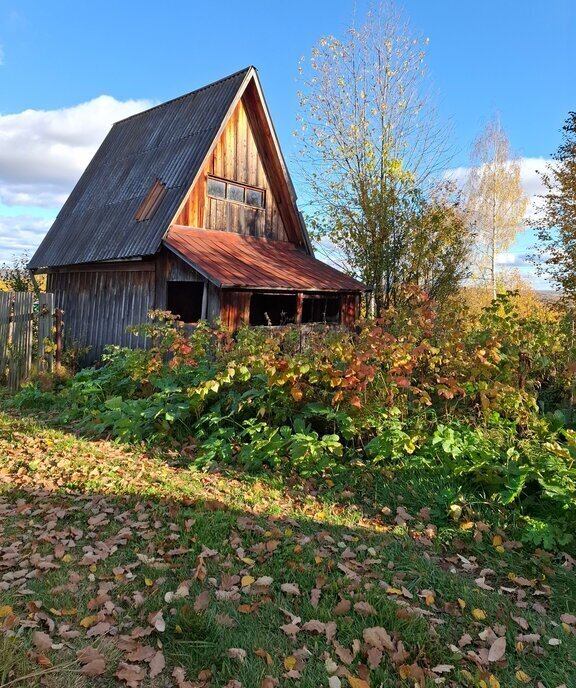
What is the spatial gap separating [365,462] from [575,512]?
2.00 metres

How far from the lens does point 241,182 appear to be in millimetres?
13977

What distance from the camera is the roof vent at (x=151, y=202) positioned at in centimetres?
1268

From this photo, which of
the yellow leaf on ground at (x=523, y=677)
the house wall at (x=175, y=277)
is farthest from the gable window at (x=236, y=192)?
the yellow leaf on ground at (x=523, y=677)

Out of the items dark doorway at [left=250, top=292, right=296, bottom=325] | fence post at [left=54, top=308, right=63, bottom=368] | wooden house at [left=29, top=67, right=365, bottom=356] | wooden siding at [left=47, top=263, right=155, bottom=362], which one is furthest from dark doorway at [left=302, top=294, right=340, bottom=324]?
fence post at [left=54, top=308, right=63, bottom=368]

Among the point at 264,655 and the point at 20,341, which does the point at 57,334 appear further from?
the point at 264,655

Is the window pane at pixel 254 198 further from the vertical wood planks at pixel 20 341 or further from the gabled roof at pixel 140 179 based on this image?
the vertical wood planks at pixel 20 341

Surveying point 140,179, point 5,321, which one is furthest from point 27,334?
point 140,179

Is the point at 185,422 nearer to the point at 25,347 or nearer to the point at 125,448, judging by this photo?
the point at 125,448

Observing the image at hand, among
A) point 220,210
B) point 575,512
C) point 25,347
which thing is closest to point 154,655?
point 575,512

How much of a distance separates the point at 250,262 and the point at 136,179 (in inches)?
196

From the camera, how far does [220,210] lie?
13461 mm

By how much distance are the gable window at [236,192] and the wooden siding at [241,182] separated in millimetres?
120

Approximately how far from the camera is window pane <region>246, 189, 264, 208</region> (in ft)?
47.0

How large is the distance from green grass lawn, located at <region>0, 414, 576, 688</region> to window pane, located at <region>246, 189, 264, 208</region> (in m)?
10.9
